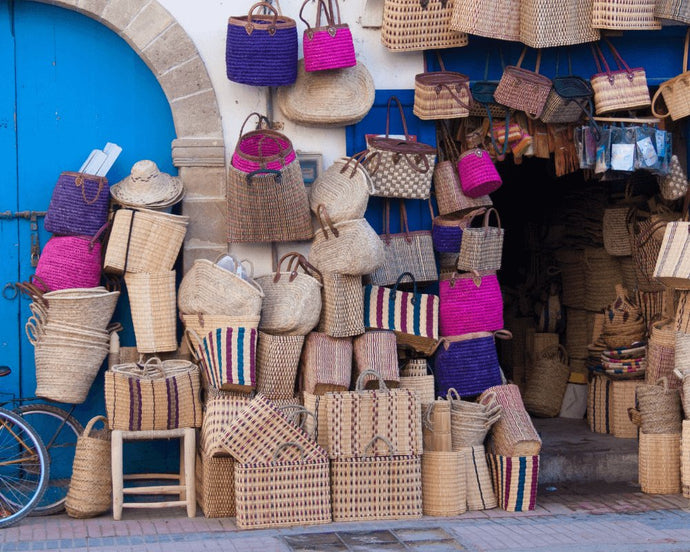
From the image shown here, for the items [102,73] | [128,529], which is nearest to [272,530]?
[128,529]

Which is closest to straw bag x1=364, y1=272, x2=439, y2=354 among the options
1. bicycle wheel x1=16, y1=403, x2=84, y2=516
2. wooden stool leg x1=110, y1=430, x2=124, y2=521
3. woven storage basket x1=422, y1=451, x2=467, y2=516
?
woven storage basket x1=422, y1=451, x2=467, y2=516

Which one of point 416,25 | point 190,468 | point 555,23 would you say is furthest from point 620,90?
point 190,468

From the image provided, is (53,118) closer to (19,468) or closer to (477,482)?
(19,468)

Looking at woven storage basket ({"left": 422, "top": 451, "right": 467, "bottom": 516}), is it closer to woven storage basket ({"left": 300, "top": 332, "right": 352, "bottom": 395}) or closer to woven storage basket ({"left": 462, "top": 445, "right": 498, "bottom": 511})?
woven storage basket ({"left": 462, "top": 445, "right": 498, "bottom": 511})

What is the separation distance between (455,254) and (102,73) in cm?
282

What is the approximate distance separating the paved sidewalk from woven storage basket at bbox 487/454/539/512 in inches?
3.5

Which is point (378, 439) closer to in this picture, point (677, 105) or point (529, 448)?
point (529, 448)

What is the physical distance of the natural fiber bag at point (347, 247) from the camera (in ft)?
24.4

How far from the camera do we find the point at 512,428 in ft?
24.7

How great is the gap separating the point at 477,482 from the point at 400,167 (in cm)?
225

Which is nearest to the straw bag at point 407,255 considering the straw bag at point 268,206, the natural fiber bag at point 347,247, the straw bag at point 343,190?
the natural fiber bag at point 347,247

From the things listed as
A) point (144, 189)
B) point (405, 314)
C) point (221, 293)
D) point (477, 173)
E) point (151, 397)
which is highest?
point (477, 173)

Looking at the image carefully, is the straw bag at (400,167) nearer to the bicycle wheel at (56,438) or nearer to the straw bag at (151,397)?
the straw bag at (151,397)

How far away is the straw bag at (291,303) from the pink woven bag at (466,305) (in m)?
1.00
